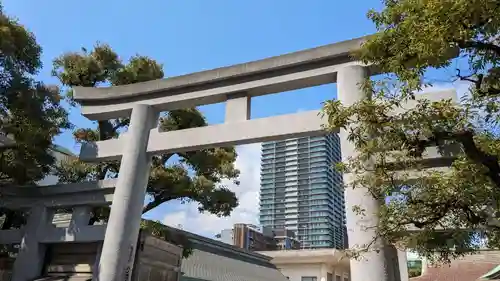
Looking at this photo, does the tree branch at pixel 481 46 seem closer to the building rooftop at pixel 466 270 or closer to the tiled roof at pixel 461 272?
the building rooftop at pixel 466 270

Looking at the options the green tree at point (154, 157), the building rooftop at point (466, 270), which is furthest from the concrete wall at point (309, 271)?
the green tree at point (154, 157)

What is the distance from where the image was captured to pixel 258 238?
3378 centimetres

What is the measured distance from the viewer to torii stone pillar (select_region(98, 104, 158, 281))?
648 centimetres

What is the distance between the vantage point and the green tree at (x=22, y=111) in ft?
26.1

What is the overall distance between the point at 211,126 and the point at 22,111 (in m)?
4.01

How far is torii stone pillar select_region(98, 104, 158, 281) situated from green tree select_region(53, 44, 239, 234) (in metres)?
1.59

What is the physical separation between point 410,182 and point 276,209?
3529 centimetres

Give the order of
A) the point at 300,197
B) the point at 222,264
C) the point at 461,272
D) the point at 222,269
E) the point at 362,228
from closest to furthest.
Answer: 1. the point at 362,228
2. the point at 461,272
3. the point at 222,269
4. the point at 222,264
5. the point at 300,197

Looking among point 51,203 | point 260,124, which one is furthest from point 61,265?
point 260,124

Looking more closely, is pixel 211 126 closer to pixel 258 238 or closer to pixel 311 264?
pixel 311 264

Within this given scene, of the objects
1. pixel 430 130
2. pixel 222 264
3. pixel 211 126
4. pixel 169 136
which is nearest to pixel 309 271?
pixel 222 264

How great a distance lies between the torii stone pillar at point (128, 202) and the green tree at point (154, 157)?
1.59 meters

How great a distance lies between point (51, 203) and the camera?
820 centimetres

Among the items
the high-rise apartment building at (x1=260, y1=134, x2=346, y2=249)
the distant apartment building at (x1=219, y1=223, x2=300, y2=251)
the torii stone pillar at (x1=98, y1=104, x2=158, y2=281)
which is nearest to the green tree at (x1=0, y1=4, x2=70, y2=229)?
the torii stone pillar at (x1=98, y1=104, x2=158, y2=281)
